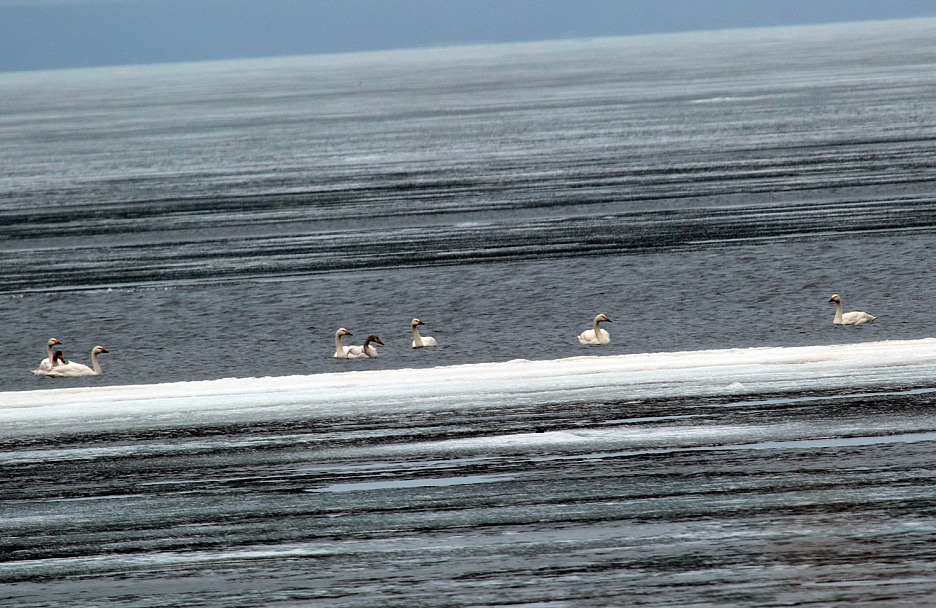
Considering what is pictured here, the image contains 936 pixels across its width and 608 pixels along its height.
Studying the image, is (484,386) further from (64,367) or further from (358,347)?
(64,367)

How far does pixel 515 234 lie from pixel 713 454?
62.8 ft

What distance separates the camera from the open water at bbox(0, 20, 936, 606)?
10312mm

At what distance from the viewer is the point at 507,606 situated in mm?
9391

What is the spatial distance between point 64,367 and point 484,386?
6.58 meters

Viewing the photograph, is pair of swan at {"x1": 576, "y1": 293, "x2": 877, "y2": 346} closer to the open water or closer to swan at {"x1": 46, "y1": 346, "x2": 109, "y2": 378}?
the open water

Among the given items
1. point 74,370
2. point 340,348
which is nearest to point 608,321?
point 340,348

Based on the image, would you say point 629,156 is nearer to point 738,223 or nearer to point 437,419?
point 738,223

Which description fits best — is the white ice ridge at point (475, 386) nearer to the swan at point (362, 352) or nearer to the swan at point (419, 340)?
the swan at point (362, 352)

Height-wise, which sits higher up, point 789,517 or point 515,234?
point 515,234

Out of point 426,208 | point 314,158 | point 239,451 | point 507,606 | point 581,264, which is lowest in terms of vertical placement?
point 507,606

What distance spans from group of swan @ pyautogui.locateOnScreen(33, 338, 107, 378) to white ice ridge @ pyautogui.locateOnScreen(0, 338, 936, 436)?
6.12 feet

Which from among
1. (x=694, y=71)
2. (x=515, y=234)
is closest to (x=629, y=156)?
(x=515, y=234)

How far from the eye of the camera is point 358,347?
2027 centimetres

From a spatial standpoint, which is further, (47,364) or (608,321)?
(608,321)
